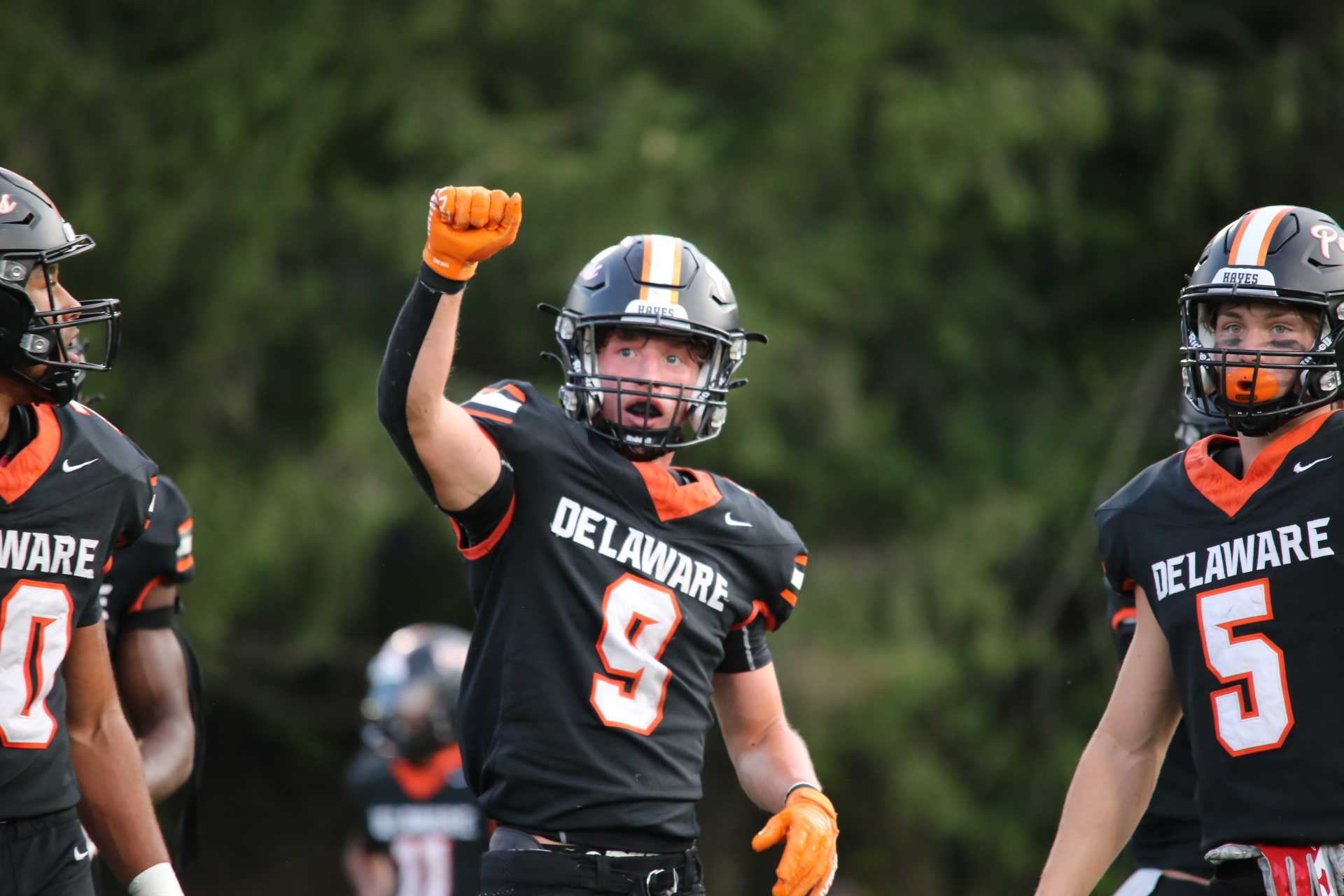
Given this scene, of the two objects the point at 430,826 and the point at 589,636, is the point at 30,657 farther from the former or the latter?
the point at 430,826

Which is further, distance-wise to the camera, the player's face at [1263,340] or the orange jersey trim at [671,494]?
the orange jersey trim at [671,494]

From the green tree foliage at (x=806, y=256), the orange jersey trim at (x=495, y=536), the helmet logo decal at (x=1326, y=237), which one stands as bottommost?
the orange jersey trim at (x=495, y=536)

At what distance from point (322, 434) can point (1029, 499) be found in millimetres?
4875

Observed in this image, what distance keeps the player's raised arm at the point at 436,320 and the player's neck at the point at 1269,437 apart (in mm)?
1693

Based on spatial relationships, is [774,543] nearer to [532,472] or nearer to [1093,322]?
[532,472]

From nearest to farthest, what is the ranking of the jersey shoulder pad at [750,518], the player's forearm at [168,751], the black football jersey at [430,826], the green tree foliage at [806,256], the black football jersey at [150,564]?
1. the jersey shoulder pad at [750,518]
2. the black football jersey at [150,564]
3. the player's forearm at [168,751]
4. the black football jersey at [430,826]
5. the green tree foliage at [806,256]

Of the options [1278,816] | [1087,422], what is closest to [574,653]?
[1278,816]

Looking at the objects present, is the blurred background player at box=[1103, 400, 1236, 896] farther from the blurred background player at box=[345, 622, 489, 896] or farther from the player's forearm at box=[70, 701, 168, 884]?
the blurred background player at box=[345, 622, 489, 896]

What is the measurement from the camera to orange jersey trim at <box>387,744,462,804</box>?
6723 millimetres

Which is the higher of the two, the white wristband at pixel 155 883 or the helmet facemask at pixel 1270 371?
the helmet facemask at pixel 1270 371

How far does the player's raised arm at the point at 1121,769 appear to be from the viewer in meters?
3.39

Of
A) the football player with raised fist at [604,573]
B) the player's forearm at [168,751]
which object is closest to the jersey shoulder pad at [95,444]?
the football player with raised fist at [604,573]

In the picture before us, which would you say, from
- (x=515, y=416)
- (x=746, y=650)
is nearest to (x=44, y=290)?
(x=515, y=416)

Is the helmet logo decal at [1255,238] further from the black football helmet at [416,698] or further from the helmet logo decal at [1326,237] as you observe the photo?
the black football helmet at [416,698]
